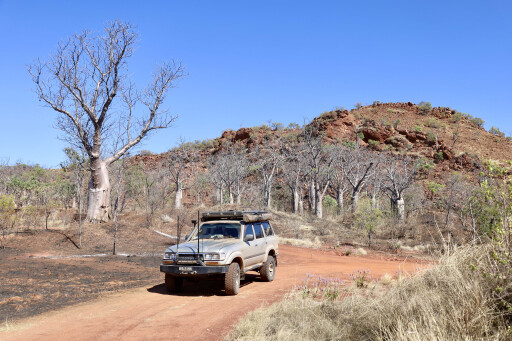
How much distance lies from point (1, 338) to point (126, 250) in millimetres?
11763

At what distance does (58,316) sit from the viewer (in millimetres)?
7383

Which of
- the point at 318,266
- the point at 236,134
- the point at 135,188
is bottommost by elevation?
the point at 318,266

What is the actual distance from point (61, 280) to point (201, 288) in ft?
12.6

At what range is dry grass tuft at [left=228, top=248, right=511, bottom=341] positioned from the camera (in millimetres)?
4547

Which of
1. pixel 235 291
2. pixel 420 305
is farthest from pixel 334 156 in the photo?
→ pixel 420 305

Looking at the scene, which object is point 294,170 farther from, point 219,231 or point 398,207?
point 219,231

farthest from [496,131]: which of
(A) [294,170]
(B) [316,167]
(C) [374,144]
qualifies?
(B) [316,167]

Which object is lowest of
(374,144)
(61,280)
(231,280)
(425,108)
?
(61,280)

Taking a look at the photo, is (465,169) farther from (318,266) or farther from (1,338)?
(1,338)

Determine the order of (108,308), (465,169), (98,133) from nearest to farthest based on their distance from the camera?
(108,308), (98,133), (465,169)

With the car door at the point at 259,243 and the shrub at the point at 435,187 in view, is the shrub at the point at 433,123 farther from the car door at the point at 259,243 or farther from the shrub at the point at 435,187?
the car door at the point at 259,243

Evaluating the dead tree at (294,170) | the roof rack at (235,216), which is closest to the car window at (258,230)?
the roof rack at (235,216)

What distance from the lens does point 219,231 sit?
10.4 meters

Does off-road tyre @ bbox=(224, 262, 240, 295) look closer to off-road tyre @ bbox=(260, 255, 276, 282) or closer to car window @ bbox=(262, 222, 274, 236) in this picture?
off-road tyre @ bbox=(260, 255, 276, 282)
